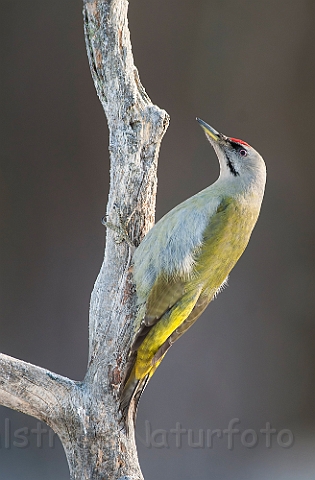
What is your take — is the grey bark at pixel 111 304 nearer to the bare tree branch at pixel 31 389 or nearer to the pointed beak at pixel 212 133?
the bare tree branch at pixel 31 389

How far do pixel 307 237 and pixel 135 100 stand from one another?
1.57m

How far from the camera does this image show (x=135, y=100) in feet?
4.73

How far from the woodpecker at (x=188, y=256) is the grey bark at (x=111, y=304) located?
37 millimetres

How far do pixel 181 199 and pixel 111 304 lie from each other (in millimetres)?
1181

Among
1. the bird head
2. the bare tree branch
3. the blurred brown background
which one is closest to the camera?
the bare tree branch

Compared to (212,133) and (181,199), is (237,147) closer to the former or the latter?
(212,133)

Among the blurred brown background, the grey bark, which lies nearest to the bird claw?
the grey bark

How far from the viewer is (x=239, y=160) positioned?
1.63m

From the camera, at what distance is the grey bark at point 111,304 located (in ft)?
4.66

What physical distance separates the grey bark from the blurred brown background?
→ 1.08m

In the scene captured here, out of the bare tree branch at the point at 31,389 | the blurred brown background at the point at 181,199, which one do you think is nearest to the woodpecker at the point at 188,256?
the bare tree branch at the point at 31,389

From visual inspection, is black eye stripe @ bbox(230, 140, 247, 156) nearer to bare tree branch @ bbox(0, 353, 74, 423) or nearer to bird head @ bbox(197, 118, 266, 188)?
bird head @ bbox(197, 118, 266, 188)

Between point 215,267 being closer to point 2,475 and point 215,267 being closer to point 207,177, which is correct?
point 207,177

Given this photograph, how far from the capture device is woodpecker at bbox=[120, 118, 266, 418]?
1.52 m
